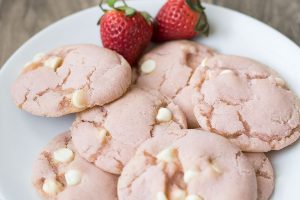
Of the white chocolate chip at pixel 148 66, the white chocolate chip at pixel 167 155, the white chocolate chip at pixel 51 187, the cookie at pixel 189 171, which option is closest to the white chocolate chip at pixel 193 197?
the cookie at pixel 189 171

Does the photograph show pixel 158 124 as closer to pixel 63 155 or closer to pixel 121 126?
pixel 121 126

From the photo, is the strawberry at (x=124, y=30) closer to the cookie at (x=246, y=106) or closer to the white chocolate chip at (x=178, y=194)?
the cookie at (x=246, y=106)

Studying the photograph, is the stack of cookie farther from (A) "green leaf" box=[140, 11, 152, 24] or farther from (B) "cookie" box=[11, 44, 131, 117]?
(A) "green leaf" box=[140, 11, 152, 24]

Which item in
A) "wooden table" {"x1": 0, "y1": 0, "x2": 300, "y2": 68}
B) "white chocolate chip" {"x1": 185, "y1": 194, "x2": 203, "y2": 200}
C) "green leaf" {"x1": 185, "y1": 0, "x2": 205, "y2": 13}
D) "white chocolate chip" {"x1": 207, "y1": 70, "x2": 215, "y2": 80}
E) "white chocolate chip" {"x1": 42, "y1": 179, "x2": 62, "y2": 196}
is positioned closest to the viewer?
"white chocolate chip" {"x1": 185, "y1": 194, "x2": 203, "y2": 200}

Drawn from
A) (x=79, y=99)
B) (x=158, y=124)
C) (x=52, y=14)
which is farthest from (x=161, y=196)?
(x=52, y=14)

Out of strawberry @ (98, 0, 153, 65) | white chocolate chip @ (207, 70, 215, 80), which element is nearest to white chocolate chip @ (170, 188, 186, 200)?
white chocolate chip @ (207, 70, 215, 80)

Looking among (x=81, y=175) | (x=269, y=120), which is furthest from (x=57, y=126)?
(x=269, y=120)
